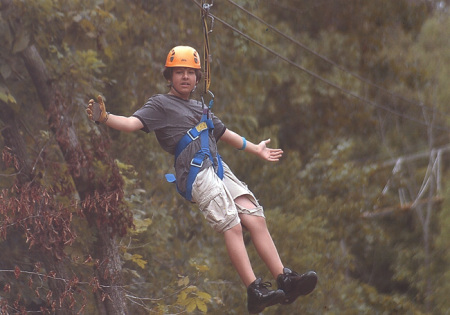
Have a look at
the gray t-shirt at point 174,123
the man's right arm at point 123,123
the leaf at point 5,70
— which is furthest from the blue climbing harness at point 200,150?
the leaf at point 5,70

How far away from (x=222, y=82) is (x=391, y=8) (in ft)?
13.9

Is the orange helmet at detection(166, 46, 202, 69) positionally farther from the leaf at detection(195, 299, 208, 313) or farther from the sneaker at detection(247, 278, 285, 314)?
the leaf at detection(195, 299, 208, 313)

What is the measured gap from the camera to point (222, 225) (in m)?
5.21

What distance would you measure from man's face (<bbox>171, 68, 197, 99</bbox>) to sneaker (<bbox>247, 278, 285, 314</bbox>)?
1.21m

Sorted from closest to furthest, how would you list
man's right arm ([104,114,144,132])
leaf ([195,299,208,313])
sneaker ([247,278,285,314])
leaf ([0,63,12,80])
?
man's right arm ([104,114,144,132])
sneaker ([247,278,285,314])
leaf ([0,63,12,80])
leaf ([195,299,208,313])

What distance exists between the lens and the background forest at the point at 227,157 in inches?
344

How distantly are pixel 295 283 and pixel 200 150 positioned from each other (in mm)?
959

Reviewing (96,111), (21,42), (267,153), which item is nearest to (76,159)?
(21,42)

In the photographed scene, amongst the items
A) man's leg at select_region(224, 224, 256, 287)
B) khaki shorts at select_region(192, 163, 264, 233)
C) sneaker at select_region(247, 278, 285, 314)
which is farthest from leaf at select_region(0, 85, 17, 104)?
sneaker at select_region(247, 278, 285, 314)

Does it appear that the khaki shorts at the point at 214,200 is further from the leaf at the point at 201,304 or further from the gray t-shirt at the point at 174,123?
the leaf at the point at 201,304

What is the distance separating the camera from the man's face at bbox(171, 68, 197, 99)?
541cm

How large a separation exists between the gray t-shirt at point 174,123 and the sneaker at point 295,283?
0.80 metres

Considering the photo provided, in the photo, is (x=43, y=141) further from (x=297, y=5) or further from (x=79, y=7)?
(x=297, y=5)

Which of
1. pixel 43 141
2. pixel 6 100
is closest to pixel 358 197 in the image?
pixel 43 141
